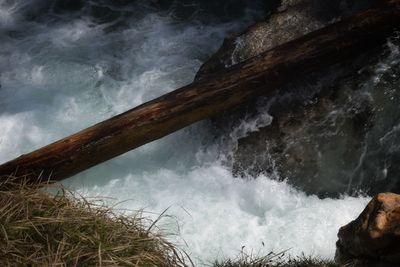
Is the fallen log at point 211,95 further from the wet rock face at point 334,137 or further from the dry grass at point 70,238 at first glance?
the dry grass at point 70,238

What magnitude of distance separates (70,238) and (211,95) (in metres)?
2.16

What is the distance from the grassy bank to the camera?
3102mm

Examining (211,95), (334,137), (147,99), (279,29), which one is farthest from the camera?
(147,99)

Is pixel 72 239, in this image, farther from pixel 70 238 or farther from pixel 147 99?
pixel 147 99

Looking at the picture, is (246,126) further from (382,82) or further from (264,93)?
(382,82)

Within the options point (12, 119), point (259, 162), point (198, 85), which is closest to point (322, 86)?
point (259, 162)

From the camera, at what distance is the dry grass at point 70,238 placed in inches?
122

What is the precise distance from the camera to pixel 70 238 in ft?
10.6

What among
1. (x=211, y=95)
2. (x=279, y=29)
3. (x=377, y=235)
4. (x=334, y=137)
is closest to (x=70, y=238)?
(x=377, y=235)

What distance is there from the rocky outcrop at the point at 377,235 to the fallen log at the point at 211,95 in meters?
1.82

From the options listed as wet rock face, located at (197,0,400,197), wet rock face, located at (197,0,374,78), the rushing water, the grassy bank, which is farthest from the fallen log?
the grassy bank

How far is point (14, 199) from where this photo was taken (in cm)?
357

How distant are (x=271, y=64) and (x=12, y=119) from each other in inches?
132

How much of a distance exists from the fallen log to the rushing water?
0.46m
